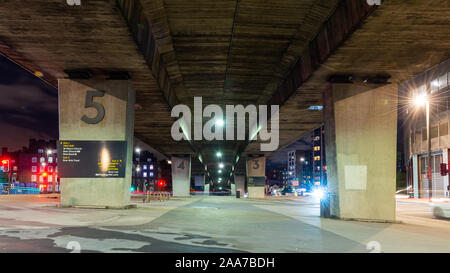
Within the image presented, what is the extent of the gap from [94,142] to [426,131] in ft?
184

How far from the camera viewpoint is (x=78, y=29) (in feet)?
41.1

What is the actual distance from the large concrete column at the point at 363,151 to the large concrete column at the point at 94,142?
424 inches

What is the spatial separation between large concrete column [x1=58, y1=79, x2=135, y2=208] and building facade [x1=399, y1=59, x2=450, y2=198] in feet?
143

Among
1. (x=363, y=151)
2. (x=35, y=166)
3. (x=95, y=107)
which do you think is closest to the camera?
(x=363, y=151)

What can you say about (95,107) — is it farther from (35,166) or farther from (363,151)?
(35,166)

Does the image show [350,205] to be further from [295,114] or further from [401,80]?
[295,114]

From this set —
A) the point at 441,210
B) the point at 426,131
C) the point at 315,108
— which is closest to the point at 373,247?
the point at 441,210

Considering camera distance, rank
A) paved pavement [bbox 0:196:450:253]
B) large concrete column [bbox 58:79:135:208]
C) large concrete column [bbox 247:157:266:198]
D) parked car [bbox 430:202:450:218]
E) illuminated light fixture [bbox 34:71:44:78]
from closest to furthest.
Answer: paved pavement [bbox 0:196:450:253], illuminated light fixture [bbox 34:71:44:78], large concrete column [bbox 58:79:135:208], parked car [bbox 430:202:450:218], large concrete column [bbox 247:157:266:198]

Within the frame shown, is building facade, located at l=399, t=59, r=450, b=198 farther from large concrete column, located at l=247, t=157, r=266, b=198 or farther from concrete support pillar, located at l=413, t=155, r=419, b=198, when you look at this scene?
large concrete column, located at l=247, t=157, r=266, b=198

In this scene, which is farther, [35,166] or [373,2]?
[35,166]

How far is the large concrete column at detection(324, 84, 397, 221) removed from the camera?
700 inches

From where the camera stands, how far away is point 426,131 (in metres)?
59.4

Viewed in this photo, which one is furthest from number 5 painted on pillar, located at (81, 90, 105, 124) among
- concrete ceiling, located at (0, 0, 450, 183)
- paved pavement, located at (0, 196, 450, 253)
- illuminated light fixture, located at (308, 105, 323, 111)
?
illuminated light fixture, located at (308, 105, 323, 111)
